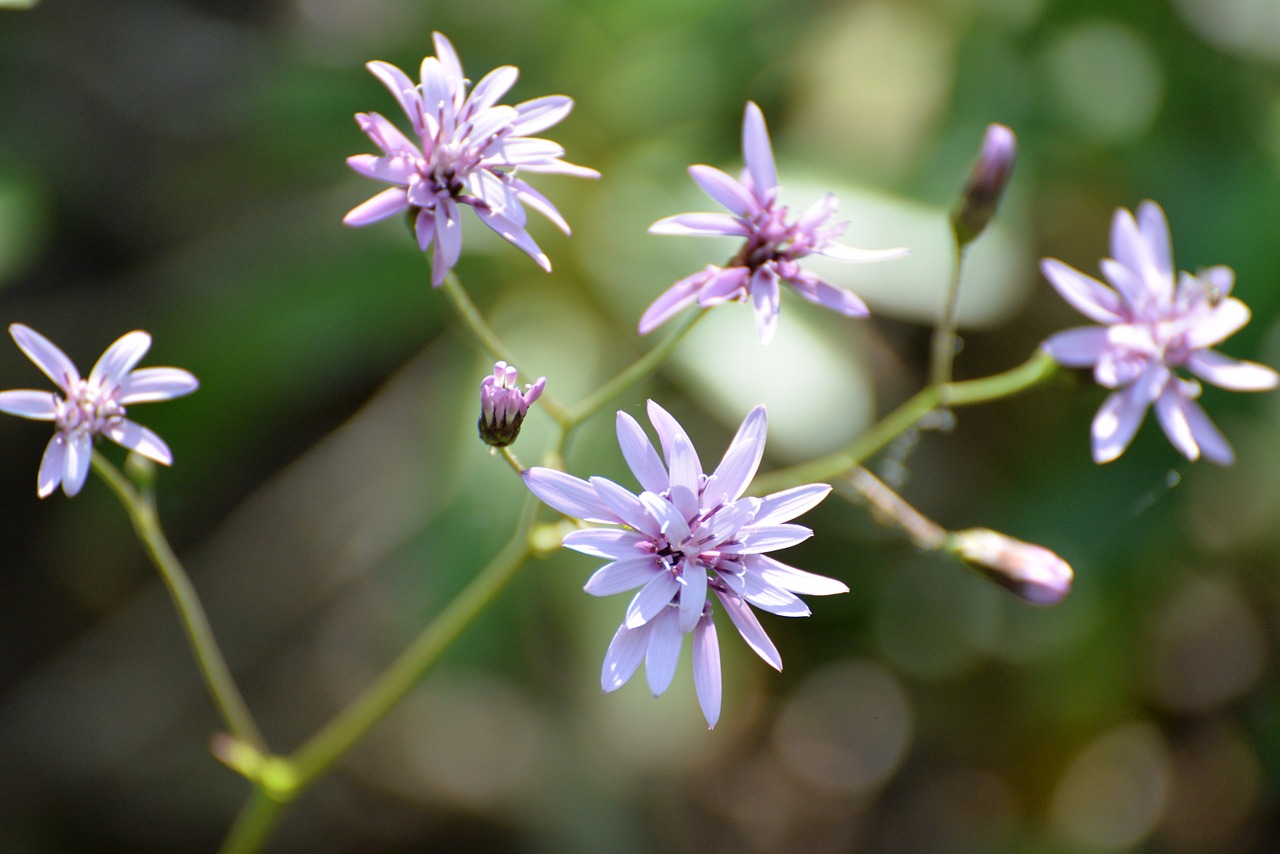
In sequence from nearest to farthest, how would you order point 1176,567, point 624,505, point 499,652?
point 624,505 → point 499,652 → point 1176,567

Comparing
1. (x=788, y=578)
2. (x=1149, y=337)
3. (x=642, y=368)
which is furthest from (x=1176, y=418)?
(x=642, y=368)

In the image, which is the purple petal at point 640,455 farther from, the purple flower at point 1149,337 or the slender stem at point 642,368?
the purple flower at point 1149,337

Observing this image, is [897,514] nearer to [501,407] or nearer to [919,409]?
[919,409]

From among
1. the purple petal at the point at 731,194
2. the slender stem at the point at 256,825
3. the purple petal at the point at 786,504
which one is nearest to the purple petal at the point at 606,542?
the purple petal at the point at 786,504

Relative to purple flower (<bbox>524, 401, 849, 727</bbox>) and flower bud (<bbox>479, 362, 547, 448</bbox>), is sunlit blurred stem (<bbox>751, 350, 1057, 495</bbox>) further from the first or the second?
flower bud (<bbox>479, 362, 547, 448</bbox>)

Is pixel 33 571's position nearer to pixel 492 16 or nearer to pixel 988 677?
pixel 492 16

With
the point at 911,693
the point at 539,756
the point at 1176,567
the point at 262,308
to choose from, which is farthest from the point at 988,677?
the point at 262,308

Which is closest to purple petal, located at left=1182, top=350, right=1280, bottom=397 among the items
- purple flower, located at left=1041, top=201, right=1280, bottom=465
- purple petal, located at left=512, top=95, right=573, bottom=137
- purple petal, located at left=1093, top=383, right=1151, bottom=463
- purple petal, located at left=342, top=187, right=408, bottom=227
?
purple flower, located at left=1041, top=201, right=1280, bottom=465
